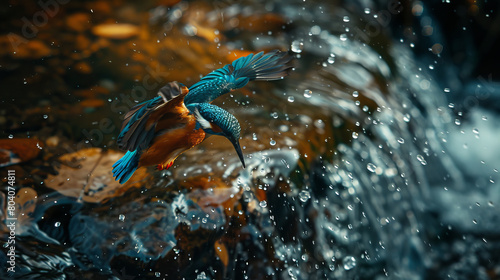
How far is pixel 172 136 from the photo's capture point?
3.07ft

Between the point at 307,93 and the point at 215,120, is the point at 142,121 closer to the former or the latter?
the point at 215,120

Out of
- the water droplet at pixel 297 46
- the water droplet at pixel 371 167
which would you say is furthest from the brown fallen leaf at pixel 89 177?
the water droplet at pixel 297 46

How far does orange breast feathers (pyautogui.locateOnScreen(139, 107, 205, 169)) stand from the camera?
0.90 meters

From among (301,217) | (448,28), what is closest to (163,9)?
(301,217)

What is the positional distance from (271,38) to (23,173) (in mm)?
1426

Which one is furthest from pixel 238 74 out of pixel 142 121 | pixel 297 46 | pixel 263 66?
pixel 297 46

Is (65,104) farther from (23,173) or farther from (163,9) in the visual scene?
(163,9)

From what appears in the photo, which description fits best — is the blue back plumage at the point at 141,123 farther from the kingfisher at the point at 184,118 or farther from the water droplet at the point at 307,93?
the water droplet at the point at 307,93

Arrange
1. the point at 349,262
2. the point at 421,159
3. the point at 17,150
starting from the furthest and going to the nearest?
the point at 421,159
the point at 349,262
the point at 17,150

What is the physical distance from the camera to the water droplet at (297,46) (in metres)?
2.36

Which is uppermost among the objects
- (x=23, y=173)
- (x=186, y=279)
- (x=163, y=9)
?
(x=163, y=9)

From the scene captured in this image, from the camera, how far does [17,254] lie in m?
1.28

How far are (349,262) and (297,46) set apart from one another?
1187 mm

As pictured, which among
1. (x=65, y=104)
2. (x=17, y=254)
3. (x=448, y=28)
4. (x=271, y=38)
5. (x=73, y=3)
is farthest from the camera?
(x=448, y=28)
